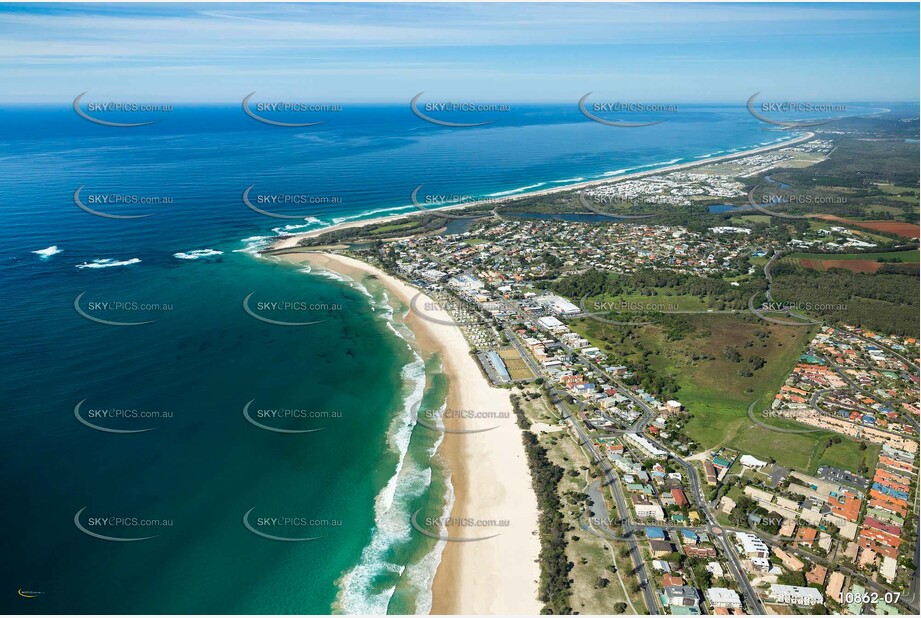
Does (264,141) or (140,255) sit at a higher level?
(264,141)

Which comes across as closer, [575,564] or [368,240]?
[575,564]

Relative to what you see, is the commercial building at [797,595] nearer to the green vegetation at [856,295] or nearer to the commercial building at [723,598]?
the commercial building at [723,598]

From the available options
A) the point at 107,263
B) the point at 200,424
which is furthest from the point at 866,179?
the point at 107,263

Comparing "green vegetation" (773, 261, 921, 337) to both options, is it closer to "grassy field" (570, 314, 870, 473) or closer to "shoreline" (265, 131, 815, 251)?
"grassy field" (570, 314, 870, 473)

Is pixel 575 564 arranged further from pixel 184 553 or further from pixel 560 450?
pixel 184 553

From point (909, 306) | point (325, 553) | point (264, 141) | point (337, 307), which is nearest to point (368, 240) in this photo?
point (337, 307)

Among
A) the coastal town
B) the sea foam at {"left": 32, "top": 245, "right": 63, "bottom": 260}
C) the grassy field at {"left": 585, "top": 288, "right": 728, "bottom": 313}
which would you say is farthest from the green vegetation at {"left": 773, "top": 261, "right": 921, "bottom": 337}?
the sea foam at {"left": 32, "top": 245, "right": 63, "bottom": 260}

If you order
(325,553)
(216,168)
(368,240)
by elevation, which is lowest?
(325,553)
